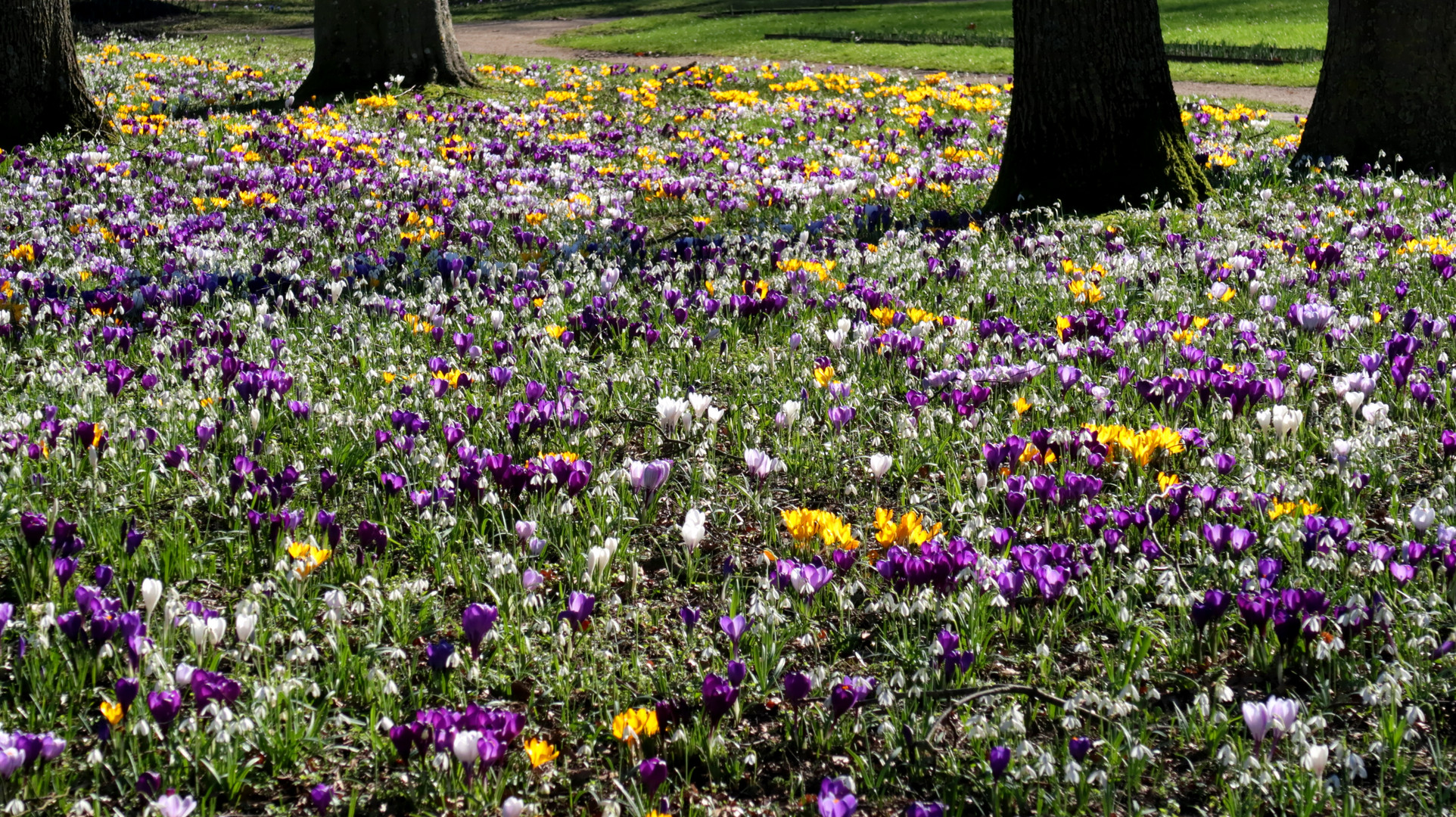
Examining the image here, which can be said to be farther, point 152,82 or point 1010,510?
point 152,82

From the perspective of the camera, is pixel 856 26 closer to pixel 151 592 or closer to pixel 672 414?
pixel 672 414

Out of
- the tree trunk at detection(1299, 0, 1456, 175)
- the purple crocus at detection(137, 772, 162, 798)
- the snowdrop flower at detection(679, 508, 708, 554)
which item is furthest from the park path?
the purple crocus at detection(137, 772, 162, 798)

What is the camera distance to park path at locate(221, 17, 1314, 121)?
19.5 metres

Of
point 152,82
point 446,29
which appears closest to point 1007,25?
point 446,29

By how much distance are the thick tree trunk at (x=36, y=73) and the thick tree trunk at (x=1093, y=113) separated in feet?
31.5

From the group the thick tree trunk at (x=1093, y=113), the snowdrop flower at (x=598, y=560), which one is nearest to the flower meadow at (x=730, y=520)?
the snowdrop flower at (x=598, y=560)

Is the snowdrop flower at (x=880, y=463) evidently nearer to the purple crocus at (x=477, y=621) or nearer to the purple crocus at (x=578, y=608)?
the purple crocus at (x=578, y=608)

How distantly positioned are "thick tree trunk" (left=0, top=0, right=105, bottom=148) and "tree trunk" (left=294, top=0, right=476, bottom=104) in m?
3.51

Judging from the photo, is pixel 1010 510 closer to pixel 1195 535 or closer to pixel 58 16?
pixel 1195 535

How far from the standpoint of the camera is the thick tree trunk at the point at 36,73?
37.3ft

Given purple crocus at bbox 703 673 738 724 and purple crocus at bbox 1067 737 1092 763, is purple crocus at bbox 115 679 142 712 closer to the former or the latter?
purple crocus at bbox 703 673 738 724

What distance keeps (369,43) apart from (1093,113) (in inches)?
410

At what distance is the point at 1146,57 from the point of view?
8.97 meters

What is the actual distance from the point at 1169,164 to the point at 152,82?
51.0 ft
